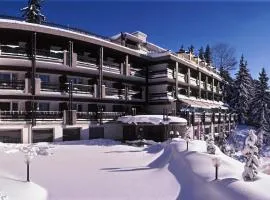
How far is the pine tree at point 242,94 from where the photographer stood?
2830 inches

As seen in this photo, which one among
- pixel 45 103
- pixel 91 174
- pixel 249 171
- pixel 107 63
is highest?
pixel 107 63

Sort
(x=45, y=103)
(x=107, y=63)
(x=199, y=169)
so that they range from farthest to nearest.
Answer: (x=107, y=63) → (x=45, y=103) → (x=199, y=169)

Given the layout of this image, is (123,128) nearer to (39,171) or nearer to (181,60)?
(181,60)

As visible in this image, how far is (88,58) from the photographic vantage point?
36.6 metres

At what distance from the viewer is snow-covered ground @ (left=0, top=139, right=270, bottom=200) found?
1250cm

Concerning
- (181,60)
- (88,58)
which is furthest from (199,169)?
(181,60)

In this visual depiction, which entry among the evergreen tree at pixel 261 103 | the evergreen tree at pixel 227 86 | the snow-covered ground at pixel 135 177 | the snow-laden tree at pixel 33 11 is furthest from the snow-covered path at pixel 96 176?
the evergreen tree at pixel 227 86

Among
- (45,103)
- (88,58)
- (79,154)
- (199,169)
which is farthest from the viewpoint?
(88,58)

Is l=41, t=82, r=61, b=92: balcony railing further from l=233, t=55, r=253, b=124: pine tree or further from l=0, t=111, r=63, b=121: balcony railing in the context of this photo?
l=233, t=55, r=253, b=124: pine tree

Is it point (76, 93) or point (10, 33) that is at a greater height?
point (10, 33)

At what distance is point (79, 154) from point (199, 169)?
1129cm

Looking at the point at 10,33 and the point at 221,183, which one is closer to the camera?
the point at 221,183

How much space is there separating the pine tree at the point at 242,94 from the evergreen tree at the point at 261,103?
4058mm

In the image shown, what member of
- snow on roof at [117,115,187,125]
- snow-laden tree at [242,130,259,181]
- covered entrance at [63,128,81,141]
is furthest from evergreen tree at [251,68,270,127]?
snow-laden tree at [242,130,259,181]
